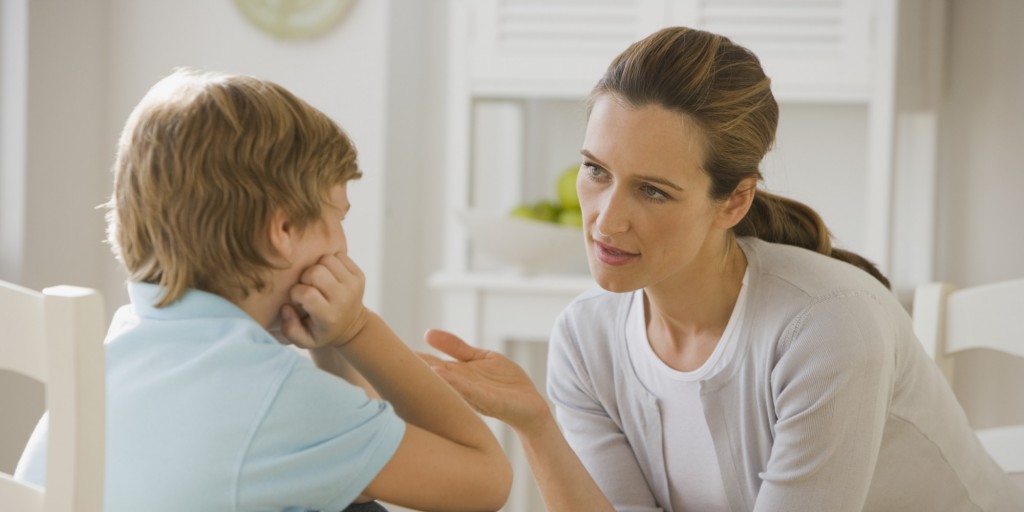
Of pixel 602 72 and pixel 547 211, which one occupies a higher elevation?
pixel 602 72

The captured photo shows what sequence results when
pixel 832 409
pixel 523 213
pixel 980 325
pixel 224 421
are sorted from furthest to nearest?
pixel 523 213 → pixel 980 325 → pixel 832 409 → pixel 224 421

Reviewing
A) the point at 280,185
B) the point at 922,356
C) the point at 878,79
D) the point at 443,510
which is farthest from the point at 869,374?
the point at 878,79

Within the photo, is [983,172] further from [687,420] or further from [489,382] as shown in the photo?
[489,382]

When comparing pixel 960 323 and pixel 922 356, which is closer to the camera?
pixel 922 356

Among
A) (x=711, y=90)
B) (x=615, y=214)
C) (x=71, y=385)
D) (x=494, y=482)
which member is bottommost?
(x=494, y=482)

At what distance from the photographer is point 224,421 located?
0.84 metres

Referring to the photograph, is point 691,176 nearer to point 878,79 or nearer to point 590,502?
point 590,502

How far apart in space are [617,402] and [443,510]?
1.79 ft

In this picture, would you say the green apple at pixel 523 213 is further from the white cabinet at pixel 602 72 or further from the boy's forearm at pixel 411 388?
the boy's forearm at pixel 411 388

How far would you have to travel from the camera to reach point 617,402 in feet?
4.75

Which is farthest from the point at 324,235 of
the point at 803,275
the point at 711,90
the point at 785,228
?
the point at 785,228

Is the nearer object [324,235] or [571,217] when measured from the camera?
[324,235]

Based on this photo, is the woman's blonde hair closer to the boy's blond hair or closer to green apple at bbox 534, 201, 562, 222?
the boy's blond hair

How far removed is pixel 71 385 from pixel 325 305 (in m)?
0.22
